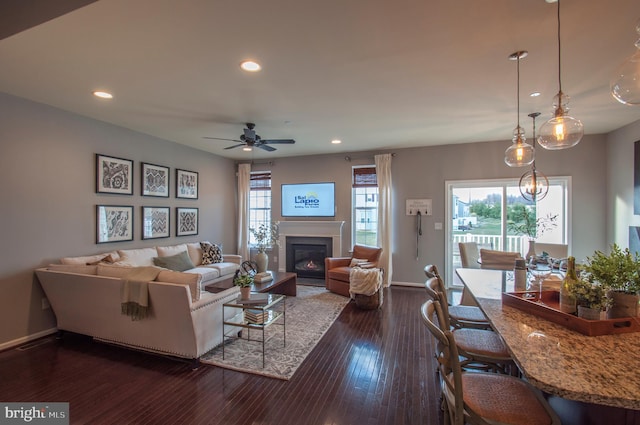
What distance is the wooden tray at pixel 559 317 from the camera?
131 centimetres

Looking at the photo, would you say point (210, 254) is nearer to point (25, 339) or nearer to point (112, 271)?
point (112, 271)

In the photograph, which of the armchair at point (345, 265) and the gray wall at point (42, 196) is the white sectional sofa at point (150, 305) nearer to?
the gray wall at point (42, 196)

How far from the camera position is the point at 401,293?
538 cm

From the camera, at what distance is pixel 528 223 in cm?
523

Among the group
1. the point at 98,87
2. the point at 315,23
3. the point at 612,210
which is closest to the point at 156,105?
the point at 98,87

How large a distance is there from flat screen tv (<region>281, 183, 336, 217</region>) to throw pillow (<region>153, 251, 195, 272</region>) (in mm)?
2406

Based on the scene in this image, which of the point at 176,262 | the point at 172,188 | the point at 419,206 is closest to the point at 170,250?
the point at 176,262

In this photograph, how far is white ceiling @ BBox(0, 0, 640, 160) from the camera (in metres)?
1.92

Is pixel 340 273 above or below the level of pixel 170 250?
below

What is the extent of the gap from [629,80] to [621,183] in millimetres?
4188

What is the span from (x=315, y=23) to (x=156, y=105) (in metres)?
→ 2.49

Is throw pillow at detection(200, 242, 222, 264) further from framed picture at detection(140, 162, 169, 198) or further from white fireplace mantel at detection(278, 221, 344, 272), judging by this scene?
white fireplace mantel at detection(278, 221, 344, 272)

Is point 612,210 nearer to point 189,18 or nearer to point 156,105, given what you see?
point 189,18

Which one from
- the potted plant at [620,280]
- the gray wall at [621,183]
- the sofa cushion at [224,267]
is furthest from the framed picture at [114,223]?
the gray wall at [621,183]
